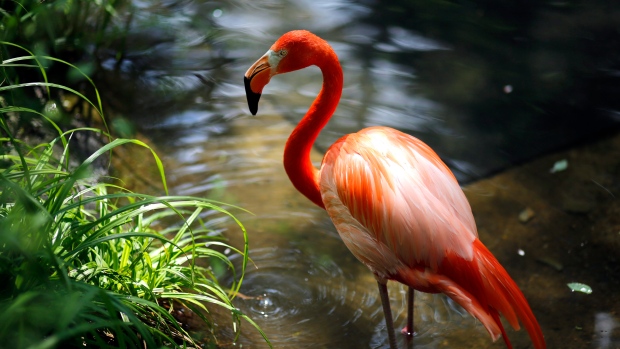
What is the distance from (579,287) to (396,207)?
1289 mm

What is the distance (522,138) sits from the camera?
168 inches

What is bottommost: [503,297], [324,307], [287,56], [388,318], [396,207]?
[324,307]

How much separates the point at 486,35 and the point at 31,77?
3.48m

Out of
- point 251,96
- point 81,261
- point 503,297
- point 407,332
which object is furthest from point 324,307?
point 81,261

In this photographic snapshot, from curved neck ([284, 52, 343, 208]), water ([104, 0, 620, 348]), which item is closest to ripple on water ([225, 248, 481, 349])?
water ([104, 0, 620, 348])

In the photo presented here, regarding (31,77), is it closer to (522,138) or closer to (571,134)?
(522,138)

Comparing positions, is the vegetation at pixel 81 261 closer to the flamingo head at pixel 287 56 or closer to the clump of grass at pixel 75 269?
the clump of grass at pixel 75 269

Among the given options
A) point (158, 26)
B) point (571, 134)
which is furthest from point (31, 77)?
point (571, 134)

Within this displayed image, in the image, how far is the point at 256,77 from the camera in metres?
2.89

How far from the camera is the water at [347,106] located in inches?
125

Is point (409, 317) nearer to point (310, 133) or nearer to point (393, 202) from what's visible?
point (393, 202)

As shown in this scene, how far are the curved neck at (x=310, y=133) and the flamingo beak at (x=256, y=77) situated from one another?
233 mm

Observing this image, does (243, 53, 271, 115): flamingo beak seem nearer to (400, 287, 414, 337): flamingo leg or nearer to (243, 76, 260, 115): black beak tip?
(243, 76, 260, 115): black beak tip

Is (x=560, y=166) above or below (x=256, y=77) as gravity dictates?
below
